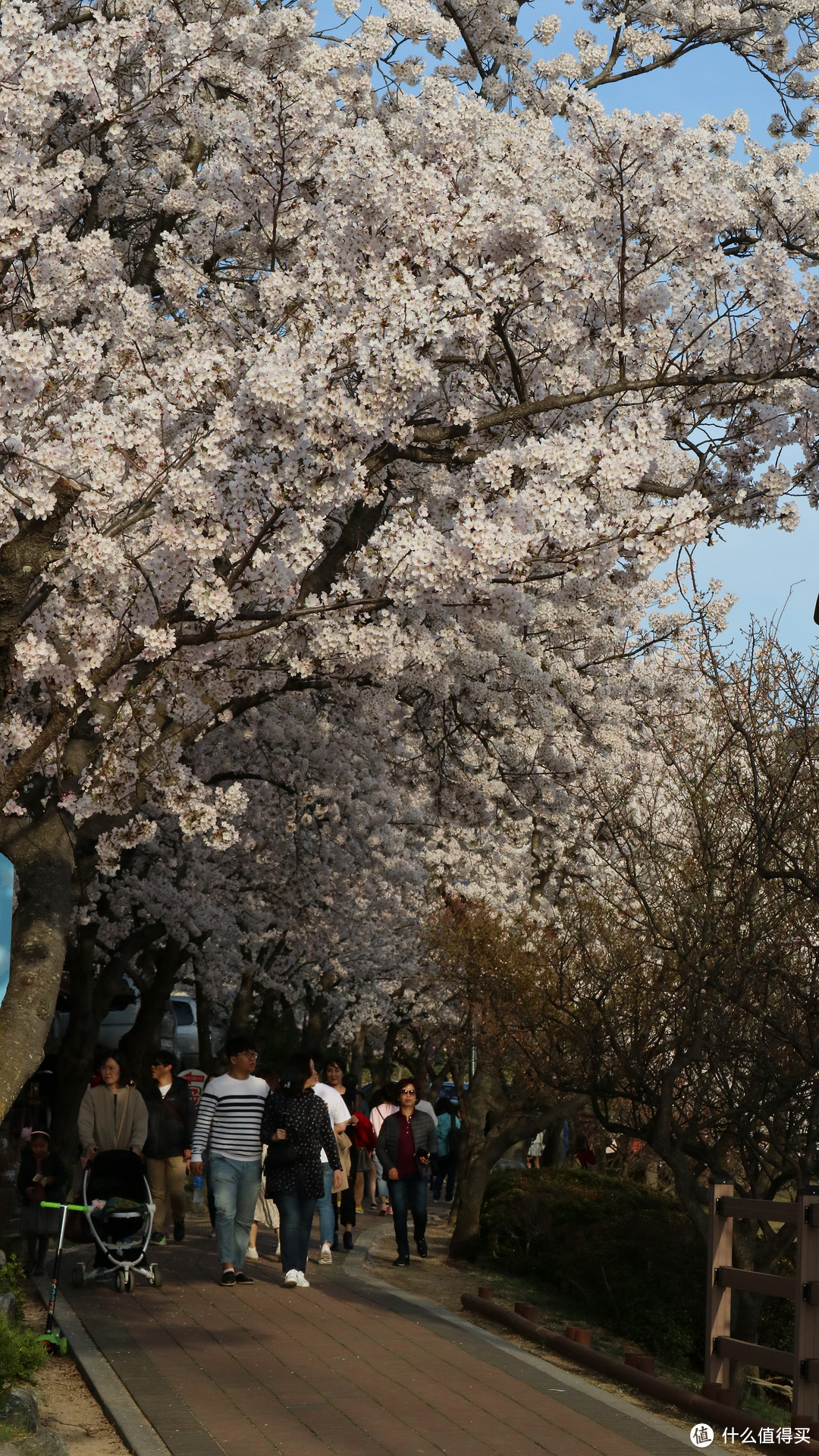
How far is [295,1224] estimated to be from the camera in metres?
11.8

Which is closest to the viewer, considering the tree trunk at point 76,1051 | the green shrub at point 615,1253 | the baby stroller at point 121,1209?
the baby stroller at point 121,1209

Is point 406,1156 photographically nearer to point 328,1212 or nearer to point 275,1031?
point 328,1212

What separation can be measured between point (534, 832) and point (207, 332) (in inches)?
391

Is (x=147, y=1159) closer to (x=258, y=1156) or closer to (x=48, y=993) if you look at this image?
(x=258, y=1156)

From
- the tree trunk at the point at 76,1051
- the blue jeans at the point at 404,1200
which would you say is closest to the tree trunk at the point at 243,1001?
the tree trunk at the point at 76,1051

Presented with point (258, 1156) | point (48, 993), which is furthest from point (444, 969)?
point (48, 993)

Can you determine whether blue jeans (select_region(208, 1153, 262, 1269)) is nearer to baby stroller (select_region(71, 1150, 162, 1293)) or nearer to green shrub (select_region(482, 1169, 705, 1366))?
baby stroller (select_region(71, 1150, 162, 1293))

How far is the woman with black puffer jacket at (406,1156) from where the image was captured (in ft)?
48.6

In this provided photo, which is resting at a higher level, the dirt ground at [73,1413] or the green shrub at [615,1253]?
the green shrub at [615,1253]

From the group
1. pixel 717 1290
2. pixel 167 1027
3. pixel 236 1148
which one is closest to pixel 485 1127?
pixel 236 1148

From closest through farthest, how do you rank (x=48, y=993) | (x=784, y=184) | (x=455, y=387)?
(x=48, y=993) → (x=455, y=387) → (x=784, y=184)

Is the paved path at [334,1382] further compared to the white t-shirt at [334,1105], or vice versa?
the white t-shirt at [334,1105]

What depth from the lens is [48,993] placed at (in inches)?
331

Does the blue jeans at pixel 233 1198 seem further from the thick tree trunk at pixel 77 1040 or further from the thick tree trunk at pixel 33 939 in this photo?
the thick tree trunk at pixel 77 1040
